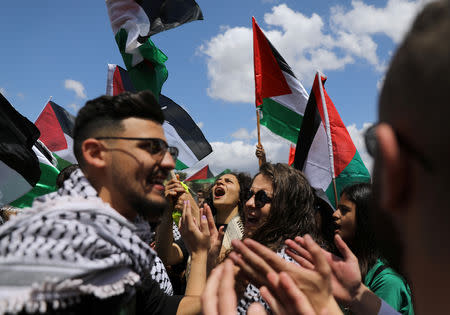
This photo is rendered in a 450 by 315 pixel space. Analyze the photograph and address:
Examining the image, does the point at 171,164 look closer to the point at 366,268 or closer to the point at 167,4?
the point at 366,268

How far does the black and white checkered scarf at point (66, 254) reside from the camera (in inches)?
51.1

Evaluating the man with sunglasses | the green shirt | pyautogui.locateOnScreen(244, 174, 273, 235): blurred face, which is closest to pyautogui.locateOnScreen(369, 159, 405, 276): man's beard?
the man with sunglasses

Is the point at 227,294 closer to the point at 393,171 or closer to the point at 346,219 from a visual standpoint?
the point at 393,171

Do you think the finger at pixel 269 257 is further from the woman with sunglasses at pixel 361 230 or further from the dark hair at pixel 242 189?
the dark hair at pixel 242 189

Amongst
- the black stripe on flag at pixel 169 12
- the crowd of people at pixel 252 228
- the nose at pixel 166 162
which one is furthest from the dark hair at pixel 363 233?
the black stripe on flag at pixel 169 12

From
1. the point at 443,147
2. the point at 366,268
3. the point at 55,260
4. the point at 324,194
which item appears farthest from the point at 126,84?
the point at 443,147

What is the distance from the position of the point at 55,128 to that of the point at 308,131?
6118 mm

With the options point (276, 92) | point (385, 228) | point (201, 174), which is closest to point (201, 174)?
point (201, 174)

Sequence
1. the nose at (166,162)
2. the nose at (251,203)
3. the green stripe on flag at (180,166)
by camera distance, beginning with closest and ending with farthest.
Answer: the nose at (166,162) < the nose at (251,203) < the green stripe on flag at (180,166)

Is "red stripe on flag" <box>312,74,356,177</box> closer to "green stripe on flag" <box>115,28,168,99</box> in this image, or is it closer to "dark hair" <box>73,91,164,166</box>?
"green stripe on flag" <box>115,28,168,99</box>

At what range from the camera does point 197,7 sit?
509 centimetres

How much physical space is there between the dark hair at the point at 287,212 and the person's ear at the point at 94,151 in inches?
51.0

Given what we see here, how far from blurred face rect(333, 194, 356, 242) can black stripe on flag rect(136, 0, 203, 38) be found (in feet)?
10.7

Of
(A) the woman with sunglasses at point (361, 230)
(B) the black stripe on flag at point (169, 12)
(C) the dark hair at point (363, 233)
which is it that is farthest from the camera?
(B) the black stripe on flag at point (169, 12)
